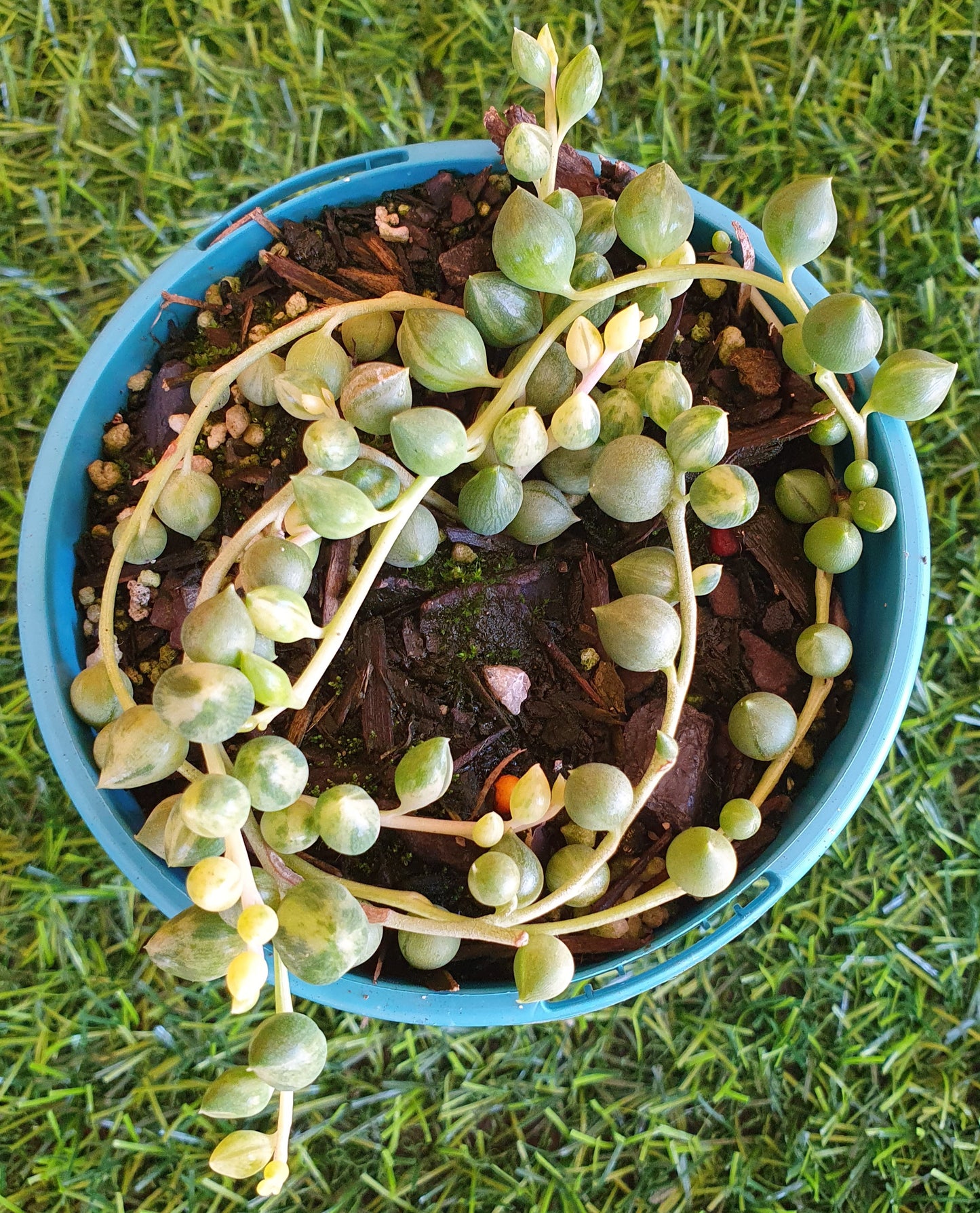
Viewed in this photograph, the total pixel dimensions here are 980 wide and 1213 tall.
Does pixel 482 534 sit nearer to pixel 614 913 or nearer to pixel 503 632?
pixel 503 632

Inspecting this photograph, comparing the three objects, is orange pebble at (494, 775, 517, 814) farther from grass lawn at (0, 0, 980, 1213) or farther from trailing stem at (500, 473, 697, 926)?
grass lawn at (0, 0, 980, 1213)

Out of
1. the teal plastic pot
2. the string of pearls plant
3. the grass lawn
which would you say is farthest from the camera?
the grass lawn

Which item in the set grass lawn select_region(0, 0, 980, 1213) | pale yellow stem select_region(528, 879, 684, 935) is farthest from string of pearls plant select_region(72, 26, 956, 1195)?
grass lawn select_region(0, 0, 980, 1213)

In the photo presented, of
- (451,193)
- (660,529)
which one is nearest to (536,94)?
(451,193)

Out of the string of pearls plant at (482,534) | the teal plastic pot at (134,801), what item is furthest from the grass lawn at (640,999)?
the string of pearls plant at (482,534)

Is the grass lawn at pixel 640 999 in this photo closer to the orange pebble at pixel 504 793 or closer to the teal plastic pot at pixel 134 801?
the teal plastic pot at pixel 134 801

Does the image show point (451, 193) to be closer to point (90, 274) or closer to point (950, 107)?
point (90, 274)
